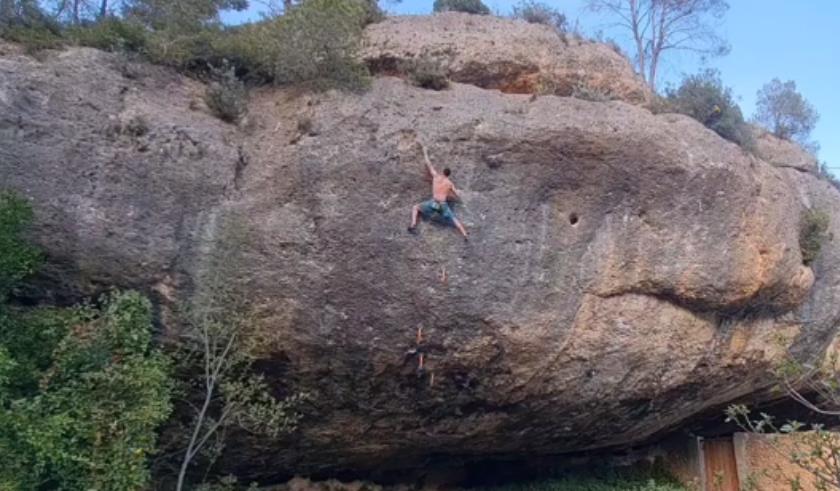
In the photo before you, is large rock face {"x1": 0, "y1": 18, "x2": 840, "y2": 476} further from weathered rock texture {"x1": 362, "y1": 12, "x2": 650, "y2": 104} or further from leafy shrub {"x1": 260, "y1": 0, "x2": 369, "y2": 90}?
weathered rock texture {"x1": 362, "y1": 12, "x2": 650, "y2": 104}

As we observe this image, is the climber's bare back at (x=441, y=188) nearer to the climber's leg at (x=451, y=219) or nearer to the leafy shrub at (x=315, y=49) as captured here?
the climber's leg at (x=451, y=219)

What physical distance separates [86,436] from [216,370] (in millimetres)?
1509

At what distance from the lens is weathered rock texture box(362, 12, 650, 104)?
11039 mm

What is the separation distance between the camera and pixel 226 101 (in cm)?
984

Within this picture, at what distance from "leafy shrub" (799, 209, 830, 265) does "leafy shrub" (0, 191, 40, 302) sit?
33.7 feet

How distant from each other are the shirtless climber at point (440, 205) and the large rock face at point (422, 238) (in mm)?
145

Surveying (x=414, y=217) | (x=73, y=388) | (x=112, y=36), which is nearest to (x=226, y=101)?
(x=112, y=36)

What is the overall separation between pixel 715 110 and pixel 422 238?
559 centimetres

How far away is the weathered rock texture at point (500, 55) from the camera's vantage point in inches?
435

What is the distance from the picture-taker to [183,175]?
9.02m

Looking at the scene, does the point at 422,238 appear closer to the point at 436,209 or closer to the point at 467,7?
the point at 436,209

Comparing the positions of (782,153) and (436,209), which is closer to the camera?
(436,209)

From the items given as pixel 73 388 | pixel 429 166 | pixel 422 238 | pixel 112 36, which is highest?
pixel 112 36

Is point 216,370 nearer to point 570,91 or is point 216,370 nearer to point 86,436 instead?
point 86,436
